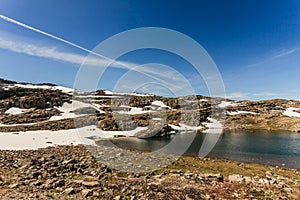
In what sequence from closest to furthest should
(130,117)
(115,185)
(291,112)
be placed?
(115,185) → (130,117) → (291,112)

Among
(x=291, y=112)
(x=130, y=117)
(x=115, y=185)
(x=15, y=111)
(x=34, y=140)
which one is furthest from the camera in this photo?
(x=291, y=112)

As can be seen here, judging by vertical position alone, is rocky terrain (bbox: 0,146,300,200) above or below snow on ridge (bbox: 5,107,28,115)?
below

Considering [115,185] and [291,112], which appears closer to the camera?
[115,185]

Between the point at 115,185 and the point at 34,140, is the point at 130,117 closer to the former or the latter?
the point at 34,140

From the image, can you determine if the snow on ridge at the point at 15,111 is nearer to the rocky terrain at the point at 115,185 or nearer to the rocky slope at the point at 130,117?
the rocky slope at the point at 130,117

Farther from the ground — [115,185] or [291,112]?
[291,112]

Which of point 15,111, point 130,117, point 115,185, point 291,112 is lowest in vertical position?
point 115,185

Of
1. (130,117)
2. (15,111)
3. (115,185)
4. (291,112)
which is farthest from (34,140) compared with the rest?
(291,112)

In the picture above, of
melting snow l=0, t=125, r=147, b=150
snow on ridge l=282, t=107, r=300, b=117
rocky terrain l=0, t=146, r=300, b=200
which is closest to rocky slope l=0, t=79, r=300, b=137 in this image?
snow on ridge l=282, t=107, r=300, b=117

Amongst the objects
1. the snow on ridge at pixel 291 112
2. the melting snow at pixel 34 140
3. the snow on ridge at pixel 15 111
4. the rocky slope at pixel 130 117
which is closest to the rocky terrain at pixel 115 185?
the melting snow at pixel 34 140

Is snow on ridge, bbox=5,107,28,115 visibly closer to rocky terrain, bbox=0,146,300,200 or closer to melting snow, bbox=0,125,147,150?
melting snow, bbox=0,125,147,150

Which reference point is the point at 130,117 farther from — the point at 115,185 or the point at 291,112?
the point at 291,112

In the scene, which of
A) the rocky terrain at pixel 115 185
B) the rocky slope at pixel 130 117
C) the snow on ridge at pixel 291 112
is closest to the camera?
the rocky terrain at pixel 115 185

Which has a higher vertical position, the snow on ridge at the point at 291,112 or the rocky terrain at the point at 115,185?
the snow on ridge at the point at 291,112
